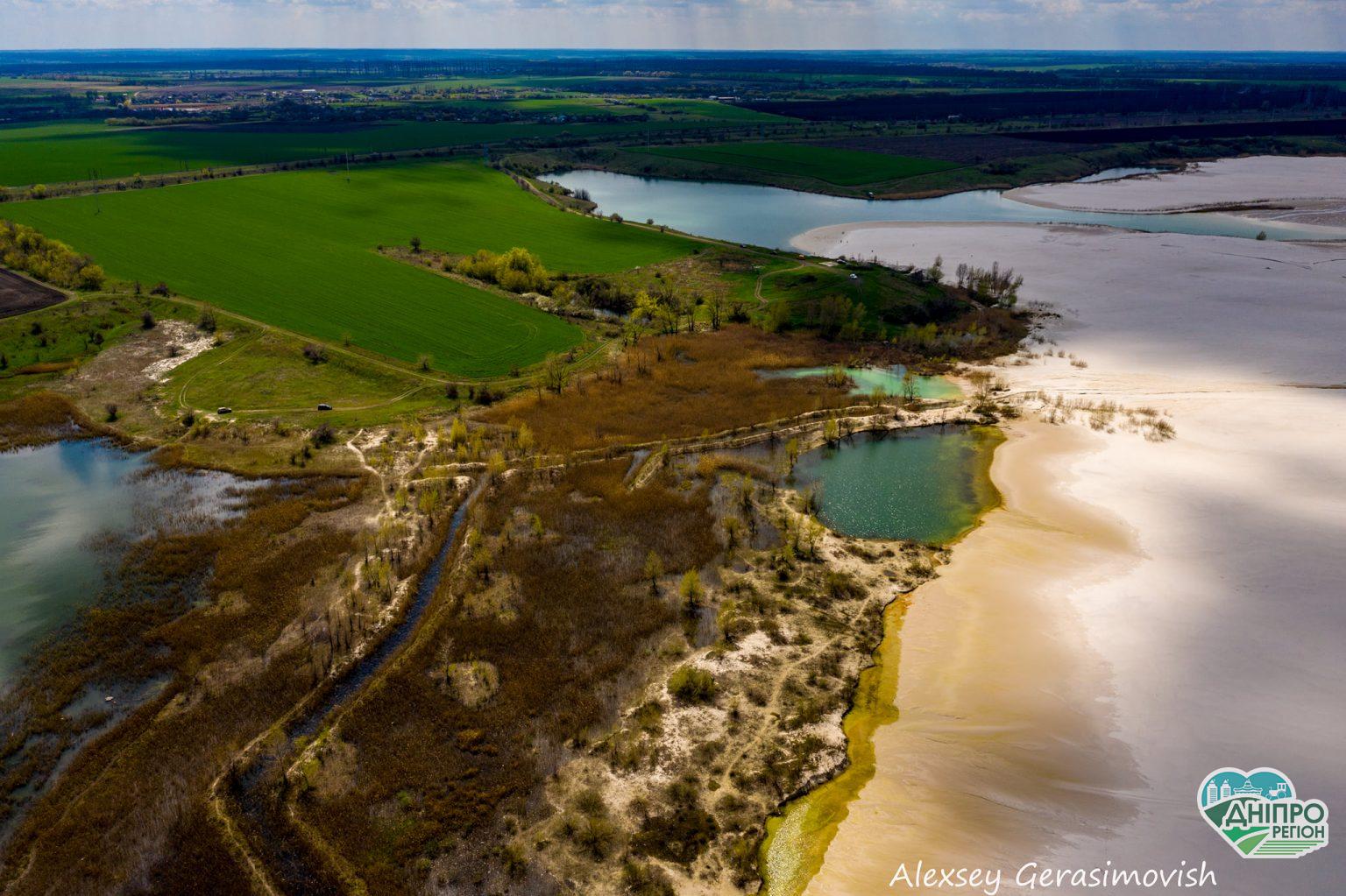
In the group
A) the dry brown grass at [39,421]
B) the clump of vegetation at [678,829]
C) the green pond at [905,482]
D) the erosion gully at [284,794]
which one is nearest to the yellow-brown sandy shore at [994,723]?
the green pond at [905,482]

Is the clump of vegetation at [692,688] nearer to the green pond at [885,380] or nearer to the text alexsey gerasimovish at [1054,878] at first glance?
the text alexsey gerasimovish at [1054,878]

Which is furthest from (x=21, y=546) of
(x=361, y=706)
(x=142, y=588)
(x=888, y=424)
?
(x=888, y=424)

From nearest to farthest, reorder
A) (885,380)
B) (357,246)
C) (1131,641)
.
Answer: (1131,641)
(885,380)
(357,246)

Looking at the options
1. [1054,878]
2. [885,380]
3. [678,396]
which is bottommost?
[1054,878]

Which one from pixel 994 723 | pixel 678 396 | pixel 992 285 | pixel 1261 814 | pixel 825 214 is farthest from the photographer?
pixel 825 214

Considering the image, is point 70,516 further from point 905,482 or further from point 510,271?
point 510,271

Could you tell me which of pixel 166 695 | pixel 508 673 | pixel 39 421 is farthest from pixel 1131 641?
pixel 39 421
